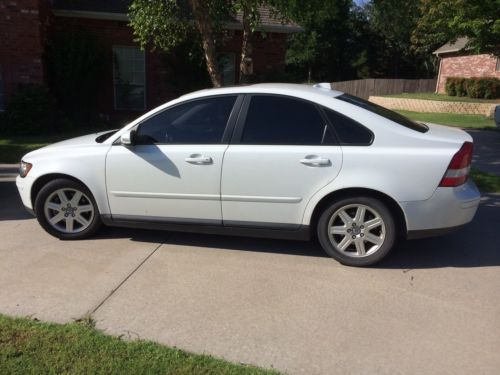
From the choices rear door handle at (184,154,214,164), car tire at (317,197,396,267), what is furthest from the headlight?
car tire at (317,197,396,267)

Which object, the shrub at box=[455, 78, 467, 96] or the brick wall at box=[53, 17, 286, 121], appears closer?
the brick wall at box=[53, 17, 286, 121]

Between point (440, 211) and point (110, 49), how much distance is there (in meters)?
12.1

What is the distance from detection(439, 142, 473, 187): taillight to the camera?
14.2 feet

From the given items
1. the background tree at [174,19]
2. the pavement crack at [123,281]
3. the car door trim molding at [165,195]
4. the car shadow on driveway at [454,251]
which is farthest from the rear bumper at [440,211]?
the background tree at [174,19]

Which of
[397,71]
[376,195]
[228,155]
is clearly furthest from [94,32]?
[397,71]

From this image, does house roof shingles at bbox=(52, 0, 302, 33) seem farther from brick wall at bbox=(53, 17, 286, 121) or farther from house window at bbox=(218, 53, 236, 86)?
house window at bbox=(218, 53, 236, 86)

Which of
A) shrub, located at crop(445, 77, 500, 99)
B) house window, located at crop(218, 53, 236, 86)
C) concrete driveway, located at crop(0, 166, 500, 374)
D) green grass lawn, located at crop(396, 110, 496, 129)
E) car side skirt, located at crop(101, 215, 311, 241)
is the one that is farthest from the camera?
shrub, located at crop(445, 77, 500, 99)

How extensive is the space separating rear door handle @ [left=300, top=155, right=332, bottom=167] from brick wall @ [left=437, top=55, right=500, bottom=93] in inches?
1068

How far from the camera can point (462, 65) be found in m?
31.8

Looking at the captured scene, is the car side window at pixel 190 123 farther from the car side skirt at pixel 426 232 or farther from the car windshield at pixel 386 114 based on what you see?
the car side skirt at pixel 426 232

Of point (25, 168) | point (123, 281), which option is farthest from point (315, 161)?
point (25, 168)

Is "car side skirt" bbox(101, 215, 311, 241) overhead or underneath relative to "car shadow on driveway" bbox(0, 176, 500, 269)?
overhead

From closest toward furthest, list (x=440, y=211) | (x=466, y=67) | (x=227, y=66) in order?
(x=440, y=211), (x=227, y=66), (x=466, y=67)

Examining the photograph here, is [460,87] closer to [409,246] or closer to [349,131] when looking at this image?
[409,246]
